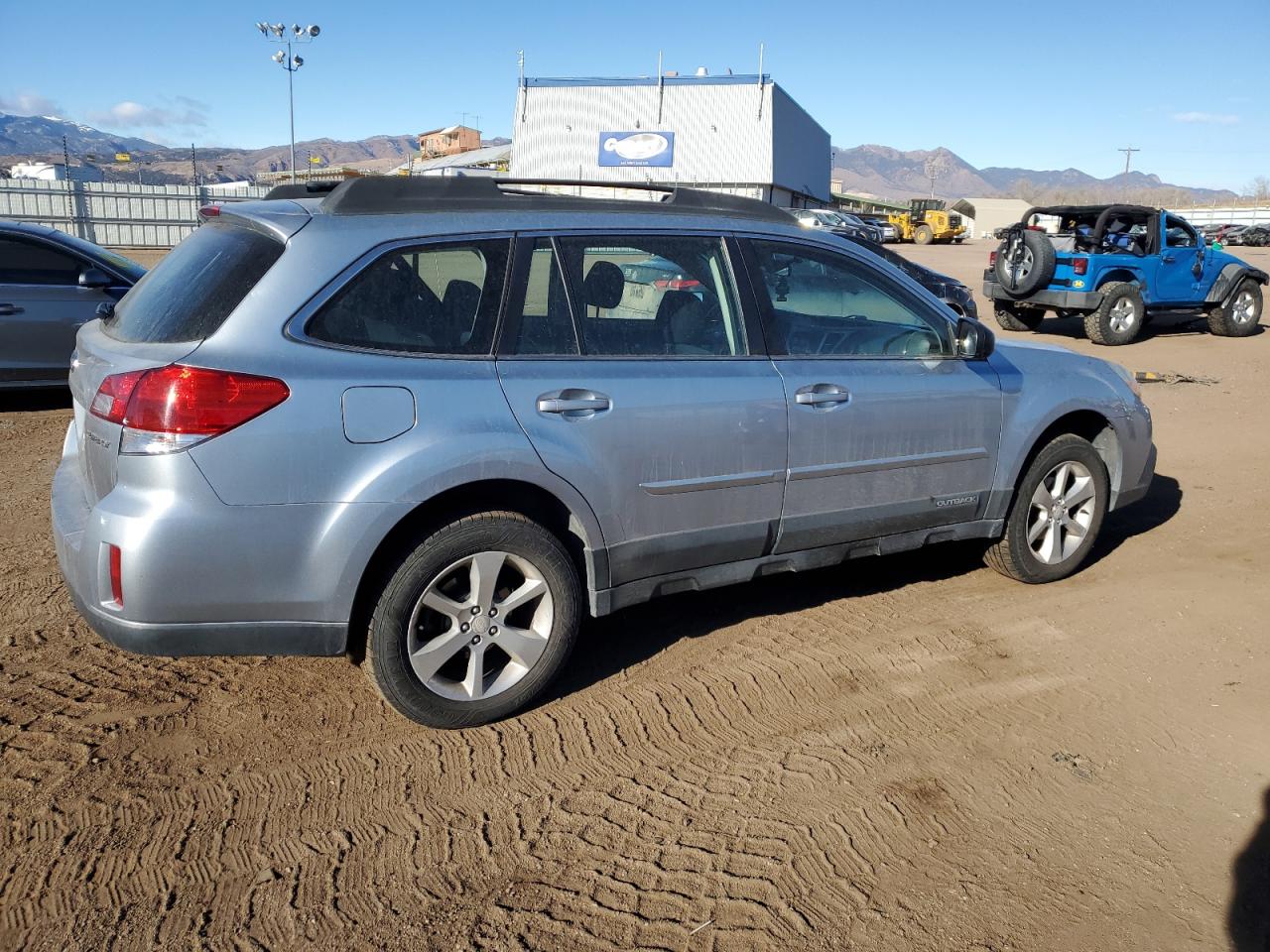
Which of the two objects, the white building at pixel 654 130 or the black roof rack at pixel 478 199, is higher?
the white building at pixel 654 130

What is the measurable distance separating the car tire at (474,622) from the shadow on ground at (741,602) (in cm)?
28

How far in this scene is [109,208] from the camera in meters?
27.1

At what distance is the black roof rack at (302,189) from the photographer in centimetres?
379

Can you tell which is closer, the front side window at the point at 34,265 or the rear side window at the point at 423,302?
the rear side window at the point at 423,302

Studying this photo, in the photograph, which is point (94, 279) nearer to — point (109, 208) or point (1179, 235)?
point (1179, 235)

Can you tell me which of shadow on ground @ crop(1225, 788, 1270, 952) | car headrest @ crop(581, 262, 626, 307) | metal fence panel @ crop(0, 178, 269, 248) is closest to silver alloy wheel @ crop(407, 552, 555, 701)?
car headrest @ crop(581, 262, 626, 307)

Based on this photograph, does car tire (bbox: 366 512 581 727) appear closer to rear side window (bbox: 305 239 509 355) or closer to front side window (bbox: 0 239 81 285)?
rear side window (bbox: 305 239 509 355)

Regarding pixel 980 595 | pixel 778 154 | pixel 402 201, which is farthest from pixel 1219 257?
pixel 778 154

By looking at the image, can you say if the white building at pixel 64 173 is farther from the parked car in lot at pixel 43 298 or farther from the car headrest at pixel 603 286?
the car headrest at pixel 603 286

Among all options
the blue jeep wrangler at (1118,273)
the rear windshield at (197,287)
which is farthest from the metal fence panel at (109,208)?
the rear windshield at (197,287)

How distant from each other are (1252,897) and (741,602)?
7.74ft

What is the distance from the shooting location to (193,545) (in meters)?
2.95

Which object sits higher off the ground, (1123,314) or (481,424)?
(1123,314)

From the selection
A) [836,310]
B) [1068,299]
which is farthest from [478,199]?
[1068,299]
